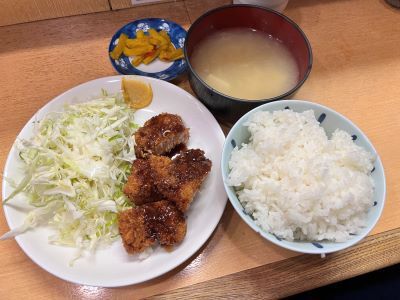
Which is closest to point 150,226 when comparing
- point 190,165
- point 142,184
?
point 142,184

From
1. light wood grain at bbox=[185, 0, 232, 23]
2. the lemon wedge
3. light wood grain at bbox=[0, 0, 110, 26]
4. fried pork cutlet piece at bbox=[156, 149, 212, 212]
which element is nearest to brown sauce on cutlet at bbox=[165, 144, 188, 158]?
fried pork cutlet piece at bbox=[156, 149, 212, 212]

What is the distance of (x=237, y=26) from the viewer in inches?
65.5

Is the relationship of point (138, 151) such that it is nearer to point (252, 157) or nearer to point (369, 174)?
point (252, 157)

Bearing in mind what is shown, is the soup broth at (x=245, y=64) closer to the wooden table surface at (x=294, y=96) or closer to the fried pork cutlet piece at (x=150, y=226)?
the wooden table surface at (x=294, y=96)

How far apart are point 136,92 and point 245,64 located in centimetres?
Result: 51

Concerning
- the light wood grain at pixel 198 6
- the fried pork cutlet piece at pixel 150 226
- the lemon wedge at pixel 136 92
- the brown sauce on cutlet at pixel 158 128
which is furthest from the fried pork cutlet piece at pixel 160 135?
the light wood grain at pixel 198 6

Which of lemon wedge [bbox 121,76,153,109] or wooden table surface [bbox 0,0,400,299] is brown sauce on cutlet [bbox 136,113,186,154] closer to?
lemon wedge [bbox 121,76,153,109]

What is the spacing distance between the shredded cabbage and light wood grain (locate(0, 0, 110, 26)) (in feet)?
2.00

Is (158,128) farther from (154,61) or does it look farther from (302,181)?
(302,181)

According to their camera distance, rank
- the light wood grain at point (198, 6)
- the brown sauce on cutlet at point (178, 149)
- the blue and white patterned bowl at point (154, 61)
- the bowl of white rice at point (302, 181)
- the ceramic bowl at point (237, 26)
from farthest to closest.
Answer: the light wood grain at point (198, 6) < the blue and white patterned bowl at point (154, 61) < the brown sauce on cutlet at point (178, 149) < the ceramic bowl at point (237, 26) < the bowl of white rice at point (302, 181)

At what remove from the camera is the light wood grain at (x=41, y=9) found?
69.0 inches

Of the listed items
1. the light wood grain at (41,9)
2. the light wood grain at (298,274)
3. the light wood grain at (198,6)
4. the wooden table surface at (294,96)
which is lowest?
the light wood grain at (298,274)

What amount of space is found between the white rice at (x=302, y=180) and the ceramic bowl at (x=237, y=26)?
23cm

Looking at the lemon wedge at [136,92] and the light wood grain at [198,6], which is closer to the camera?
the lemon wedge at [136,92]
